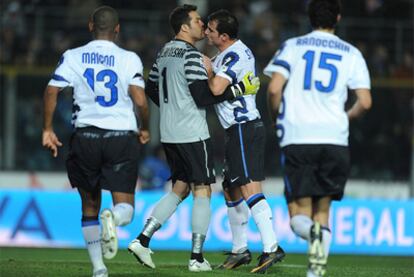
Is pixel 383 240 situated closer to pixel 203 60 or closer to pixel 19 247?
pixel 19 247

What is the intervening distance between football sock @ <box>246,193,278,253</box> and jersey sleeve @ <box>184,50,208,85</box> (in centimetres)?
134

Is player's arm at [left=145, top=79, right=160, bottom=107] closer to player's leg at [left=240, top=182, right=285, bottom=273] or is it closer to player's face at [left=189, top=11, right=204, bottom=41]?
player's face at [left=189, top=11, right=204, bottom=41]

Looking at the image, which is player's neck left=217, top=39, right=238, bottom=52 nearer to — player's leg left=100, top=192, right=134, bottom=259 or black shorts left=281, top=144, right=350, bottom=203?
player's leg left=100, top=192, right=134, bottom=259

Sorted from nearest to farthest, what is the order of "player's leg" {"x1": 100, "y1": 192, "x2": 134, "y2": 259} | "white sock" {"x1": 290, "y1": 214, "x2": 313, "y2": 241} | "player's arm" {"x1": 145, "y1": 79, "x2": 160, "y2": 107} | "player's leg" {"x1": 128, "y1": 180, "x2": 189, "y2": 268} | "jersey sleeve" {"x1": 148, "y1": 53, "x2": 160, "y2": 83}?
1. "white sock" {"x1": 290, "y1": 214, "x2": 313, "y2": 241}
2. "player's leg" {"x1": 100, "y1": 192, "x2": 134, "y2": 259}
3. "player's leg" {"x1": 128, "y1": 180, "x2": 189, "y2": 268}
4. "jersey sleeve" {"x1": 148, "y1": 53, "x2": 160, "y2": 83}
5. "player's arm" {"x1": 145, "y1": 79, "x2": 160, "y2": 107}

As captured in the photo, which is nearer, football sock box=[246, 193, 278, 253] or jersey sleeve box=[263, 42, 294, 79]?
jersey sleeve box=[263, 42, 294, 79]

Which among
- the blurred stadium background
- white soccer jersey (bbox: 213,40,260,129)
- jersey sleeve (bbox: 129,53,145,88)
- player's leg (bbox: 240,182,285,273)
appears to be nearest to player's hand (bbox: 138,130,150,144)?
jersey sleeve (bbox: 129,53,145,88)

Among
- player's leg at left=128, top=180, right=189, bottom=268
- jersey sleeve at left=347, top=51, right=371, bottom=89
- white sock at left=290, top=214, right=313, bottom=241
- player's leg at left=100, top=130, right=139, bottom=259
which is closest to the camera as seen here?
white sock at left=290, top=214, right=313, bottom=241

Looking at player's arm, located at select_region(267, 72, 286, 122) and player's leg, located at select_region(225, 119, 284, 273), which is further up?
player's arm, located at select_region(267, 72, 286, 122)

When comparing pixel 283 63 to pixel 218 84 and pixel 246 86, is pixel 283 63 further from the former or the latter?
pixel 246 86

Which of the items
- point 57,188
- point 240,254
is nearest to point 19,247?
point 57,188

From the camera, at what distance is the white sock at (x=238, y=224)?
1110 centimetres

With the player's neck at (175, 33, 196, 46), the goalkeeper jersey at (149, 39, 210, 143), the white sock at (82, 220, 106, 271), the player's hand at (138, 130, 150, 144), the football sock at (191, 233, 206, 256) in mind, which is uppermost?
the player's neck at (175, 33, 196, 46)

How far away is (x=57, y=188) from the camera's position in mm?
20141

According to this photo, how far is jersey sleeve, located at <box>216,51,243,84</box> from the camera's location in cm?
1048
